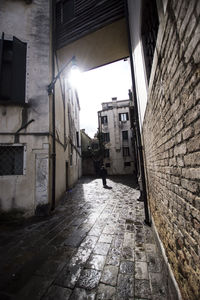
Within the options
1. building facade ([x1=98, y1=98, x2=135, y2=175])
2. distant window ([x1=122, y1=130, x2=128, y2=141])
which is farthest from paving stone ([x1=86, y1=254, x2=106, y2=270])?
distant window ([x1=122, y1=130, x2=128, y2=141])

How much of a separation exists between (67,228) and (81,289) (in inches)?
76.4

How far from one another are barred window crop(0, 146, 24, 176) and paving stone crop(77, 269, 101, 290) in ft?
12.7

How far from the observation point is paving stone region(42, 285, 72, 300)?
1.70 m

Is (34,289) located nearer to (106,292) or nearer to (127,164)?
(106,292)

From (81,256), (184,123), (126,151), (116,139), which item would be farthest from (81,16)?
(126,151)

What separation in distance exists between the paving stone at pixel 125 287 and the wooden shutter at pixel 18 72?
586cm

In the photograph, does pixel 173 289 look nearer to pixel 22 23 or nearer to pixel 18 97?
pixel 18 97

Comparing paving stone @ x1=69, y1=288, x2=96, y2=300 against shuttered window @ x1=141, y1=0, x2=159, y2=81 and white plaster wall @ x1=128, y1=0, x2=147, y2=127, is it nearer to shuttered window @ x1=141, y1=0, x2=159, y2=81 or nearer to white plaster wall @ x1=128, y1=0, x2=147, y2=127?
white plaster wall @ x1=128, y1=0, x2=147, y2=127

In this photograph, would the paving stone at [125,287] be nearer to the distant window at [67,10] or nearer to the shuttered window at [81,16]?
the shuttered window at [81,16]

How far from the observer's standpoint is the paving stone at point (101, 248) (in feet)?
8.41

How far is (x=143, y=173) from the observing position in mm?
4094

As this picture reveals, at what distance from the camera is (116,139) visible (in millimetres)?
20562

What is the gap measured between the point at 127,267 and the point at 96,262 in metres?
0.54

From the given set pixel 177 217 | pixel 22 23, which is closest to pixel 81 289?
pixel 177 217
